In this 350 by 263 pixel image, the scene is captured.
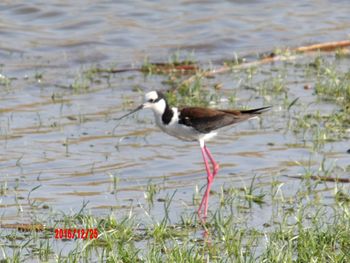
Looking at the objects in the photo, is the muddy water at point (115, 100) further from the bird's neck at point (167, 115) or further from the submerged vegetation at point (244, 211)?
the bird's neck at point (167, 115)

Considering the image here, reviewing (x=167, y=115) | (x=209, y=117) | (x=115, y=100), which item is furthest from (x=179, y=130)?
(x=115, y=100)

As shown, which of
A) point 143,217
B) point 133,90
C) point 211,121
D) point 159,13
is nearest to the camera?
point 143,217

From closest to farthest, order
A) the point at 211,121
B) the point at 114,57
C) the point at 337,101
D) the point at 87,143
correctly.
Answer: the point at 211,121 < the point at 87,143 < the point at 337,101 < the point at 114,57

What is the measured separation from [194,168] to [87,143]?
1229mm

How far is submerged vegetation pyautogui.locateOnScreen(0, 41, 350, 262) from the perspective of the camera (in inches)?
262

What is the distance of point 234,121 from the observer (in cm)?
920

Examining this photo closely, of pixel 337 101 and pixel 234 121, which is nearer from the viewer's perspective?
pixel 234 121

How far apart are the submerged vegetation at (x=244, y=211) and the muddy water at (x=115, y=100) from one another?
0.08 meters

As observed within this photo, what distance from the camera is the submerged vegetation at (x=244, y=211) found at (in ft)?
21.8

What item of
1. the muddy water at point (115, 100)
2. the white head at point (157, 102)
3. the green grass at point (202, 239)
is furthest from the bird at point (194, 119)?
the green grass at point (202, 239)

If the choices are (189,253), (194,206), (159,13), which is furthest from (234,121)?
(159,13)

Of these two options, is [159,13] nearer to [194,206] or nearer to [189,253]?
[194,206]
